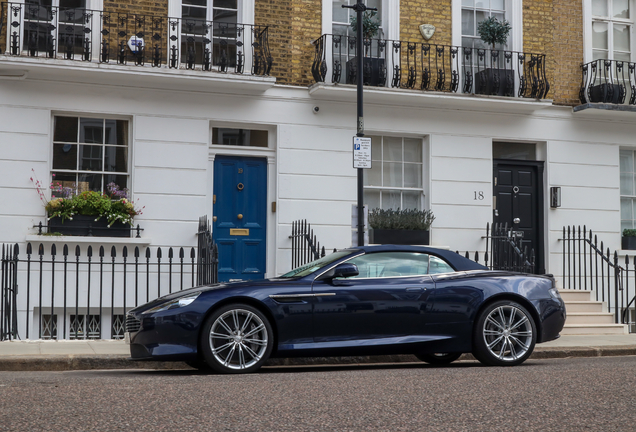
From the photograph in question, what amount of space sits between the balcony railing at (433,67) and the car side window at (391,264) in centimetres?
621

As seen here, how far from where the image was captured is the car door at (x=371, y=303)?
26.9 feet

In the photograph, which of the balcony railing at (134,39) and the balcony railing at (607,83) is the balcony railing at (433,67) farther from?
the balcony railing at (134,39)

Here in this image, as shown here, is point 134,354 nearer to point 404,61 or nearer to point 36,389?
point 36,389

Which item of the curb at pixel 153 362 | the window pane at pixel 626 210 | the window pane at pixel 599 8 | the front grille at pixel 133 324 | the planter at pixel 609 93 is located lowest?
the curb at pixel 153 362

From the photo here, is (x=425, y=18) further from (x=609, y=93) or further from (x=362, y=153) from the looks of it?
(x=362, y=153)

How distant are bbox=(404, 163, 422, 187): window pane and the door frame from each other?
2.59 meters

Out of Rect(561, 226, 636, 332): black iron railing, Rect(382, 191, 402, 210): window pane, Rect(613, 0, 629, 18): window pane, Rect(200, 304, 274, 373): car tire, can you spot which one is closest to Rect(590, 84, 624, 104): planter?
Rect(613, 0, 629, 18): window pane

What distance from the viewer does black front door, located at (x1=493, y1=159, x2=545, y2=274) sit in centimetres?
1559

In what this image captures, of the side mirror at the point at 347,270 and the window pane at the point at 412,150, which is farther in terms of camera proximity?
the window pane at the point at 412,150

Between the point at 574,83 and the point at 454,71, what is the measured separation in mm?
2692

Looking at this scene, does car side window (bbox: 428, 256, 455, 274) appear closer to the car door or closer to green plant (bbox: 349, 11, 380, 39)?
the car door

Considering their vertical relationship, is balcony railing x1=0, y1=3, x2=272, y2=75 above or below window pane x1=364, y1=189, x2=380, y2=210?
above

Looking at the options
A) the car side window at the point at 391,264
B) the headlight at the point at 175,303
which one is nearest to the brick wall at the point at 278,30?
the car side window at the point at 391,264

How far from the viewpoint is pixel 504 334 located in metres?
8.69
